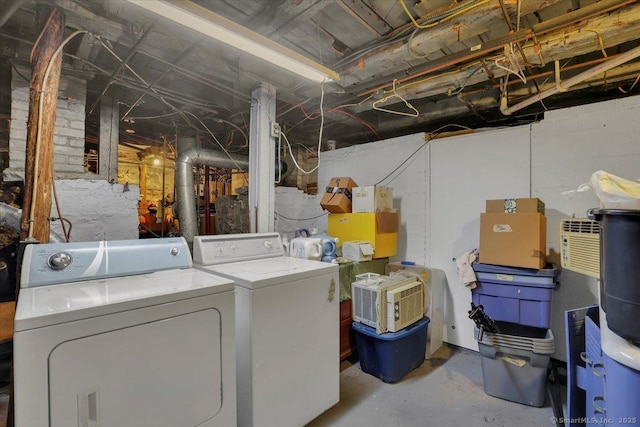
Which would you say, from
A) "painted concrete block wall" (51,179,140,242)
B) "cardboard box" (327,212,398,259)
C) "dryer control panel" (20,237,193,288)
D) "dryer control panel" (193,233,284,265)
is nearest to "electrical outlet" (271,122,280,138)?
"dryer control panel" (193,233,284,265)

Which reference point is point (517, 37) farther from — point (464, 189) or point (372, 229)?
point (372, 229)

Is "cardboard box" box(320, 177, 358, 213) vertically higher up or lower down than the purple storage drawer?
higher up

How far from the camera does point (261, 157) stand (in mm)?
2707

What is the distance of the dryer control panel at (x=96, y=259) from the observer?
136cm

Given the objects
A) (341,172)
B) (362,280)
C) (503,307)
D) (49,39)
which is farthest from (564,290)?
(49,39)

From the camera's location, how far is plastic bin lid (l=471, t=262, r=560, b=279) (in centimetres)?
222

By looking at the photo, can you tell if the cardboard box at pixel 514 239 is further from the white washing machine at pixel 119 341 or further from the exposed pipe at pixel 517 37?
the white washing machine at pixel 119 341

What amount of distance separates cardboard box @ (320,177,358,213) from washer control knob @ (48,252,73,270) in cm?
244

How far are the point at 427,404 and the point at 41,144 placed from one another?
3.02 meters

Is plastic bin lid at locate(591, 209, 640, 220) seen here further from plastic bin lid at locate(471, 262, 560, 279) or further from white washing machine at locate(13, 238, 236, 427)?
white washing machine at locate(13, 238, 236, 427)

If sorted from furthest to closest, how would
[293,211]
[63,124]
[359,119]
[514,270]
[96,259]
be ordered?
[293,211]
[359,119]
[63,124]
[514,270]
[96,259]

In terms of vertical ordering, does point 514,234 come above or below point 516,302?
above

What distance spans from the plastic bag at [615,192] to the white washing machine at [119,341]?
1.68 meters

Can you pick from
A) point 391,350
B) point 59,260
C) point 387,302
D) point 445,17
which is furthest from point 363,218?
point 59,260
